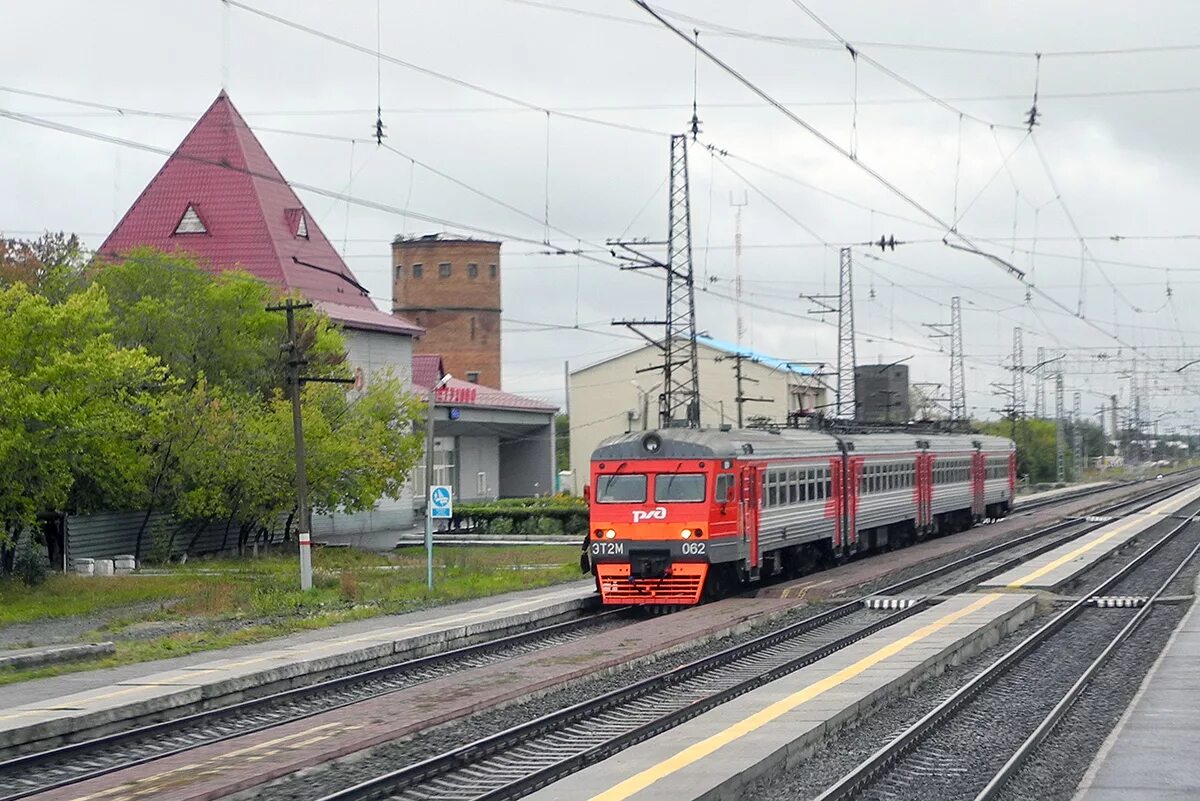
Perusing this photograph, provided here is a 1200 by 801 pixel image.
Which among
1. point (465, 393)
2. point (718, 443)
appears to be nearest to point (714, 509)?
point (718, 443)

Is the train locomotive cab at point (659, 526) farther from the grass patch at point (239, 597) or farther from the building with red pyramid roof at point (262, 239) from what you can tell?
the building with red pyramid roof at point (262, 239)

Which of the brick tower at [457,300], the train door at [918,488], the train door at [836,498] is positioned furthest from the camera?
the brick tower at [457,300]

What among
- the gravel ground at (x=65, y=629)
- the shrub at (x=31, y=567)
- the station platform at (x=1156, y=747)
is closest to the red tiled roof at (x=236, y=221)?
the shrub at (x=31, y=567)

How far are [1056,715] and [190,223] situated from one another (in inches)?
1772

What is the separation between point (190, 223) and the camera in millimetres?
54812

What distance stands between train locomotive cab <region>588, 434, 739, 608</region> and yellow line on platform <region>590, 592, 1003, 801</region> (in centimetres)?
435

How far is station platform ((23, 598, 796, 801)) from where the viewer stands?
39.4 feet

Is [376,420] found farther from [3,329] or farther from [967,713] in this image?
[967,713]

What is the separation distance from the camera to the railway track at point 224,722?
44.1 ft

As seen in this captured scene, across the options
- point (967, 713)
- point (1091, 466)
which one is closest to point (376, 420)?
point (967, 713)

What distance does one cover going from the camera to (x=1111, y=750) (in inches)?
496

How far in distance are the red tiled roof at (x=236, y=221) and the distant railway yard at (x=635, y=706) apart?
2777 cm

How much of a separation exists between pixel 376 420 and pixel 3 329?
591 inches

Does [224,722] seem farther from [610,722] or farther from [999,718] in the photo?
[999,718]
